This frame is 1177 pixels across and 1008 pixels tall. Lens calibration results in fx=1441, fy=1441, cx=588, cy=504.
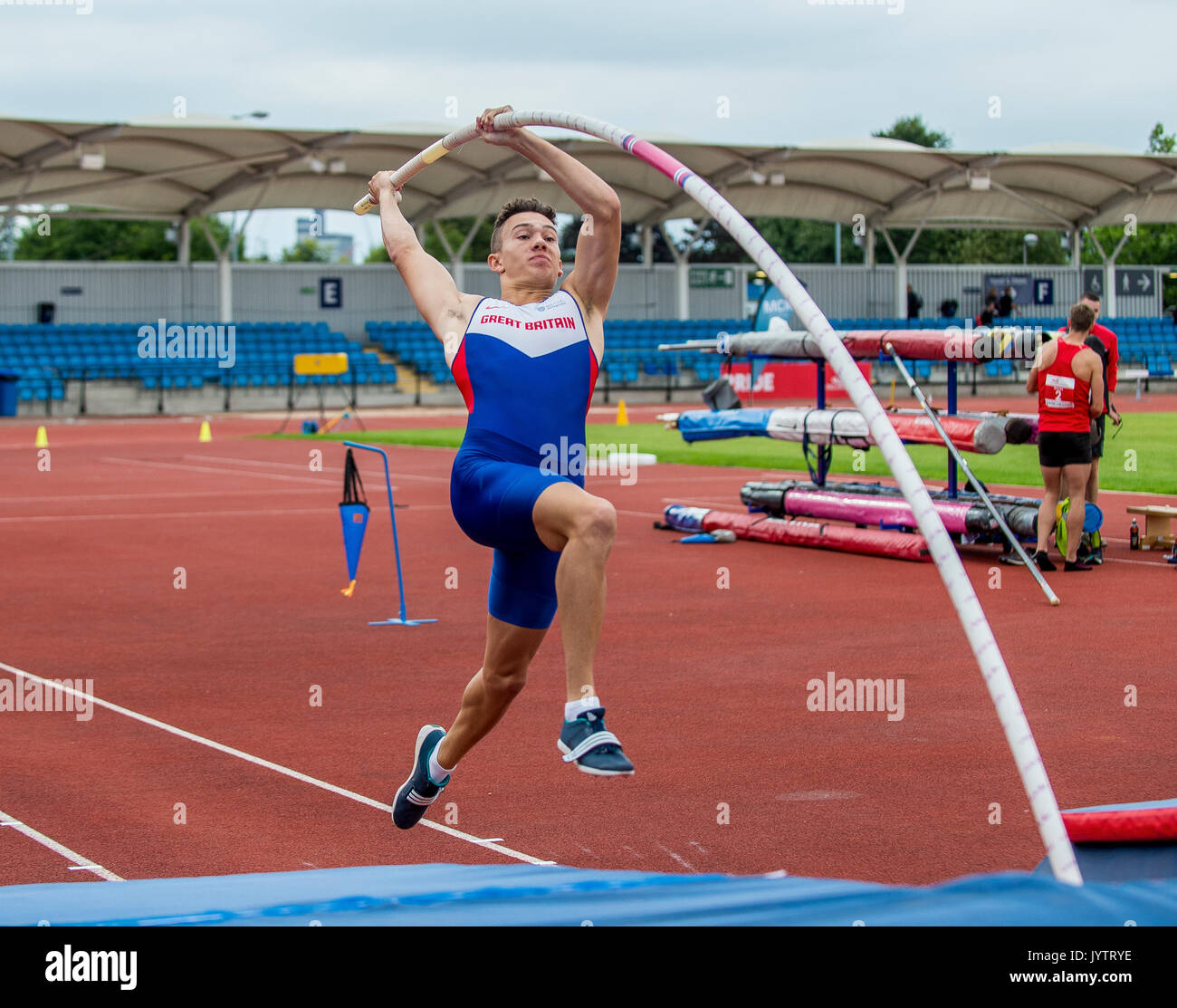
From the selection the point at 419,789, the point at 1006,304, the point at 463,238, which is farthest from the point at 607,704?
the point at 463,238

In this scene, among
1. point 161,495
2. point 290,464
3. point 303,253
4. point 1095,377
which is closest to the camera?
point 1095,377

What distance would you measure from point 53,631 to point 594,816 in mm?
5765

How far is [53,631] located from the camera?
10188 millimetres

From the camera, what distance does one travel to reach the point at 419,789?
5.32 meters

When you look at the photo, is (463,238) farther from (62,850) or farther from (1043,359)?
(62,850)

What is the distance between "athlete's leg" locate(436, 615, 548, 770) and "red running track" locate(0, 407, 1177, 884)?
46 cm

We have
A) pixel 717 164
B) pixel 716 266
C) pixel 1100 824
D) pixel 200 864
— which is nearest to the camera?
pixel 1100 824

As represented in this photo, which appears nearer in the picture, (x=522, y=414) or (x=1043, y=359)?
(x=522, y=414)

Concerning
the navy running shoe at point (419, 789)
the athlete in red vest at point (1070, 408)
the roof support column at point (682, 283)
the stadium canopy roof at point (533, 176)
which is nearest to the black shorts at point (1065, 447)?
the athlete in red vest at point (1070, 408)

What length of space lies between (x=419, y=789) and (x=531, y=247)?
2025 mm

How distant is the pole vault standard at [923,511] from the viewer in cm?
378
